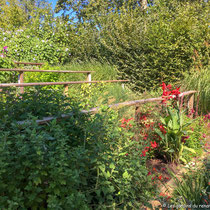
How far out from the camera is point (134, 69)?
927 cm

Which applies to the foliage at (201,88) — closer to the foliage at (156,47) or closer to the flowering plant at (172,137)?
the foliage at (156,47)

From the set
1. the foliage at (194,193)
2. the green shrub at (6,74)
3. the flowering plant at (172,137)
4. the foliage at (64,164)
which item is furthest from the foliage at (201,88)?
the green shrub at (6,74)

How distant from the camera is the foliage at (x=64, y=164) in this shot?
5.02ft

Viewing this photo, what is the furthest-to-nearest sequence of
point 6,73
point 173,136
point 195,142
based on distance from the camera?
1. point 6,73
2. point 195,142
3. point 173,136

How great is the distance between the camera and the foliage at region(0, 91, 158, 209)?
1530mm

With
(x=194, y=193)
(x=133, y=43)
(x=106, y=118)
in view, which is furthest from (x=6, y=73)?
(x=194, y=193)

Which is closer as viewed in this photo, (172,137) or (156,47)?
(172,137)

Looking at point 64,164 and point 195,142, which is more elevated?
point 64,164

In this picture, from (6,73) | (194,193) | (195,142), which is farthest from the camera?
(6,73)

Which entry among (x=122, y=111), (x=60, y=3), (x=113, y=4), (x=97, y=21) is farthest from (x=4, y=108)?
(x=60, y=3)

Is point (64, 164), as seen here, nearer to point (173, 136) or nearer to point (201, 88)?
point (173, 136)

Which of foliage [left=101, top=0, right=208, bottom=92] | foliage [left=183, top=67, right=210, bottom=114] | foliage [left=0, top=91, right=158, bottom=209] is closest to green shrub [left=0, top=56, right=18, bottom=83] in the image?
foliage [left=101, top=0, right=208, bottom=92]

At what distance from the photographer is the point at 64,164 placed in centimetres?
155

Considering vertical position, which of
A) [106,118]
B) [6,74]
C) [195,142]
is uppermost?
[6,74]
